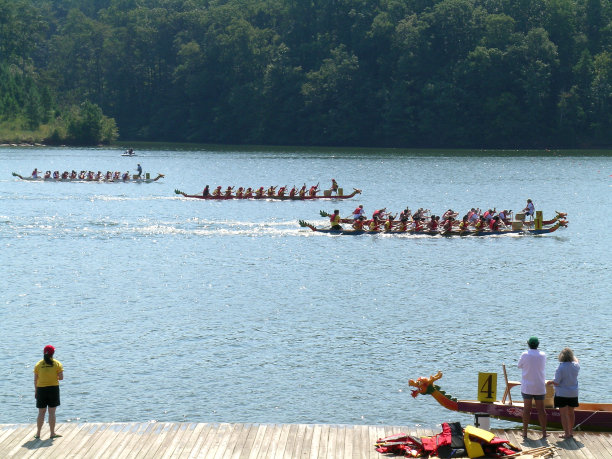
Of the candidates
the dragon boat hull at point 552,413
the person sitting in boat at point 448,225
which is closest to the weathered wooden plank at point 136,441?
the dragon boat hull at point 552,413

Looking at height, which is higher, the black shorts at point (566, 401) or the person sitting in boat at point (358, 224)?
the black shorts at point (566, 401)

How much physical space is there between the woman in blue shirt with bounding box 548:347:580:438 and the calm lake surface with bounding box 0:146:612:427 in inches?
190

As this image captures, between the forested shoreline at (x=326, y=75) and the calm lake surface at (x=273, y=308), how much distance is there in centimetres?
5945

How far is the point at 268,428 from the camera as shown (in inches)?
709

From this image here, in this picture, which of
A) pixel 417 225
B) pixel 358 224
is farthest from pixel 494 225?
pixel 358 224

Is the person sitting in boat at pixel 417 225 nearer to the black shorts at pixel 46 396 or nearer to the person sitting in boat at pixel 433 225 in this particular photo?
the person sitting in boat at pixel 433 225

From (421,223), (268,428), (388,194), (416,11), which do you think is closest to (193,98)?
(416,11)

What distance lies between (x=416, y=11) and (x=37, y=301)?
11207 centimetres

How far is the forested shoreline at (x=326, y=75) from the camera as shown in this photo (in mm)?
125750

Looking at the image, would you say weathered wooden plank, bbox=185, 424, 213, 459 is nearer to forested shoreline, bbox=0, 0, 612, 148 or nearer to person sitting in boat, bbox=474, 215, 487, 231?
person sitting in boat, bbox=474, 215, 487, 231

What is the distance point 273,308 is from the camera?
3275 cm

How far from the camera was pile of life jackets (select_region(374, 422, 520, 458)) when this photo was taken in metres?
16.2

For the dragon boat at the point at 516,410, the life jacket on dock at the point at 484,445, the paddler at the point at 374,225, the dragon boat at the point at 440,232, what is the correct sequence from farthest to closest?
the paddler at the point at 374,225 → the dragon boat at the point at 440,232 → the dragon boat at the point at 516,410 → the life jacket on dock at the point at 484,445

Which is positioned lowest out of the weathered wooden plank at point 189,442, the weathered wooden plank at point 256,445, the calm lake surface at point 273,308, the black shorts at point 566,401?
the calm lake surface at point 273,308
